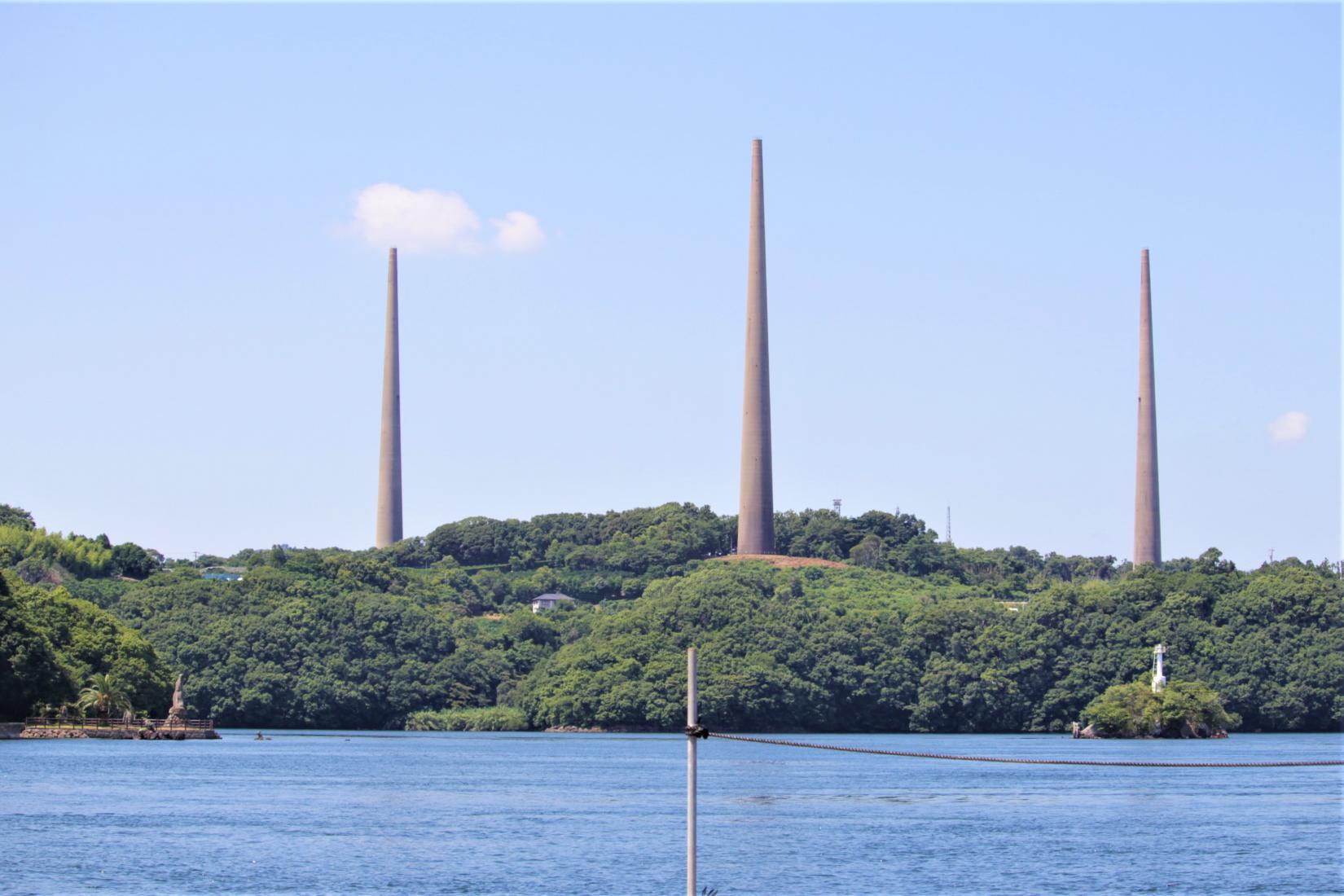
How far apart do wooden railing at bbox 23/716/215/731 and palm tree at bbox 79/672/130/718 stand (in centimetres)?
80

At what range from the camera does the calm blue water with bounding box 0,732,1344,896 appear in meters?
54.9

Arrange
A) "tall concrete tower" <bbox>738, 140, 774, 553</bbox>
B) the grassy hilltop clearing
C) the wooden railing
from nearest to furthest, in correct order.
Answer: the wooden railing < the grassy hilltop clearing < "tall concrete tower" <bbox>738, 140, 774, 553</bbox>

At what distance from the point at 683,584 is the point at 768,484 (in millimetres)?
20560

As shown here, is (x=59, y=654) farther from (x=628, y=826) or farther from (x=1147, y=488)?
(x=1147, y=488)

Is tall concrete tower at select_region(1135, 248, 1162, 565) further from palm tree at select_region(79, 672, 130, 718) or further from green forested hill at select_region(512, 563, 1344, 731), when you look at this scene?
palm tree at select_region(79, 672, 130, 718)

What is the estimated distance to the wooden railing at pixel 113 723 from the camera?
4440 inches

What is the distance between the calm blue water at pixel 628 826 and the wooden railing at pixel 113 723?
3211mm

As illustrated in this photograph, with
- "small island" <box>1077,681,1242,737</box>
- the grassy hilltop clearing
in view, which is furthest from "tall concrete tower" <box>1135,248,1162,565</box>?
"small island" <box>1077,681,1242,737</box>

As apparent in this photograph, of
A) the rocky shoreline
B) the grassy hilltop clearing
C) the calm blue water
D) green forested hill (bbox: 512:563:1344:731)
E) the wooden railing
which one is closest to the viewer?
the calm blue water

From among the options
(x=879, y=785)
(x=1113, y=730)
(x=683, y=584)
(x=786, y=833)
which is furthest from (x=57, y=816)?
(x=683, y=584)

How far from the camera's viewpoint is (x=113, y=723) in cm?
11838

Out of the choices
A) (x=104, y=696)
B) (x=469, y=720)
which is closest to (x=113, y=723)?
(x=104, y=696)

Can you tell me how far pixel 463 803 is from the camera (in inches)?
3059

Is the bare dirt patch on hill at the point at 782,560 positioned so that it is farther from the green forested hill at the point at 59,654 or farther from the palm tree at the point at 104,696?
the palm tree at the point at 104,696
